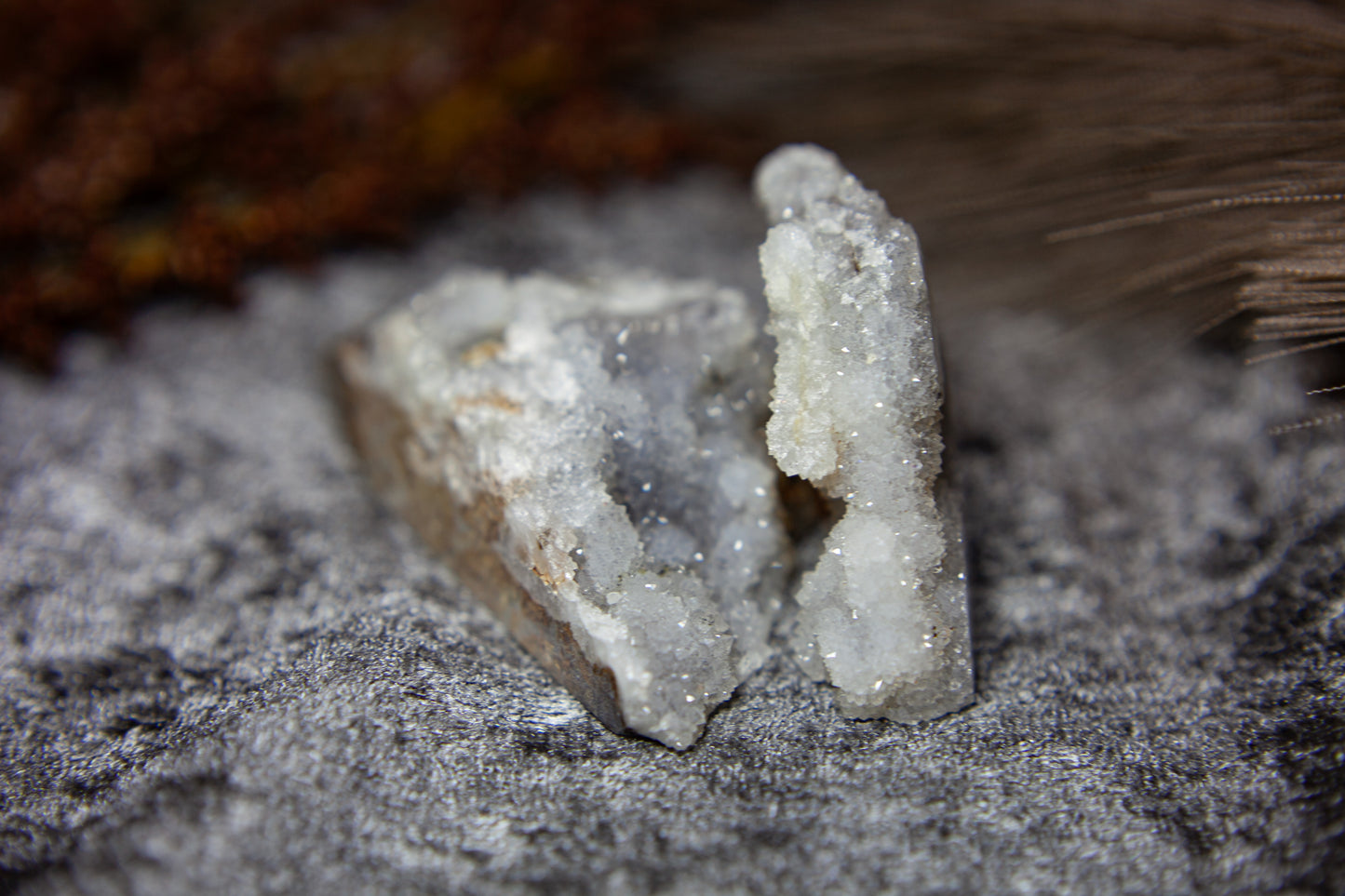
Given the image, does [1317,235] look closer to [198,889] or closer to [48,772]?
[198,889]

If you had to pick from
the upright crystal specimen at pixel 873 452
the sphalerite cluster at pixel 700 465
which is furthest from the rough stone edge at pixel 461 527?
the upright crystal specimen at pixel 873 452

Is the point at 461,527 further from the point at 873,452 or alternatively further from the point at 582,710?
the point at 873,452

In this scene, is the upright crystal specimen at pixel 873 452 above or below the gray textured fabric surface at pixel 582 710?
above

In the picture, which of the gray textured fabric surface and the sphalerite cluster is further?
the sphalerite cluster

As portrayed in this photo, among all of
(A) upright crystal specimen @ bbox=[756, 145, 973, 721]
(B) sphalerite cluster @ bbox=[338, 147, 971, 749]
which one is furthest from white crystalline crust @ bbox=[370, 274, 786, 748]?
(A) upright crystal specimen @ bbox=[756, 145, 973, 721]

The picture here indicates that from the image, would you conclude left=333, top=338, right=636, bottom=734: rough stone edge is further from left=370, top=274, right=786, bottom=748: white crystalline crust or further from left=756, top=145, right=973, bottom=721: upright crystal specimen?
left=756, top=145, right=973, bottom=721: upright crystal specimen

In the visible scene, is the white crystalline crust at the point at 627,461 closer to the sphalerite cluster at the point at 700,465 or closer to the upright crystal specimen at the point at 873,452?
the sphalerite cluster at the point at 700,465

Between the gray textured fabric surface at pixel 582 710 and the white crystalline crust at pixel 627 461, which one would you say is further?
the white crystalline crust at pixel 627 461
